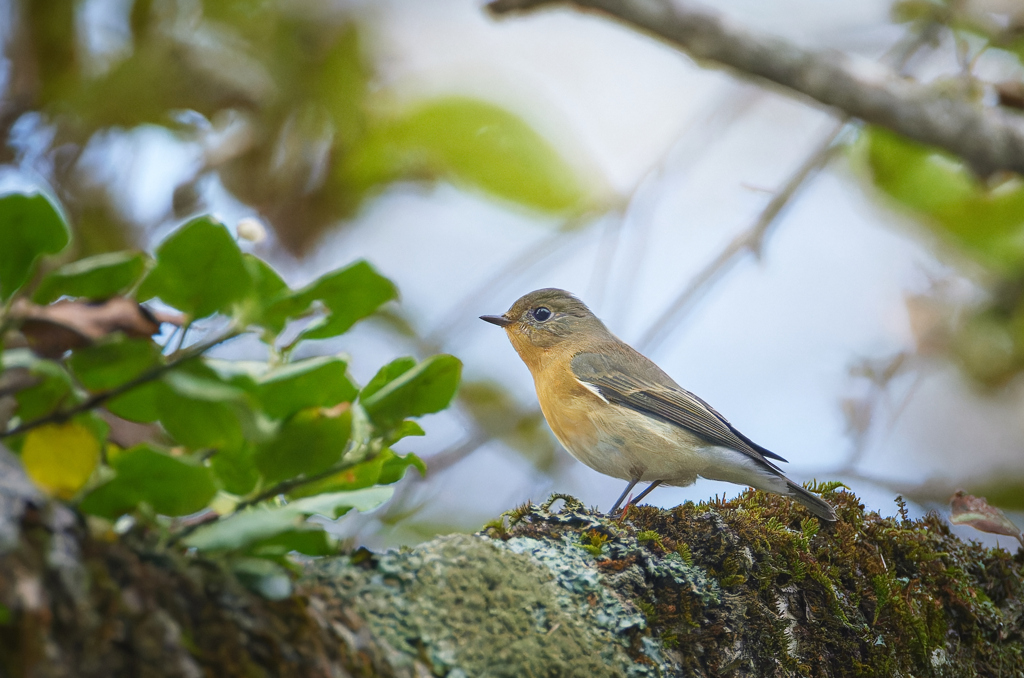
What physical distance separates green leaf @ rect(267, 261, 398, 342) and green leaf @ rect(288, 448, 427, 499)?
10.2 inches

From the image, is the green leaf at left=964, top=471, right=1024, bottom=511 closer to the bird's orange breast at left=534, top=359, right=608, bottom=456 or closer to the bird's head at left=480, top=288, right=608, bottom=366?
the bird's orange breast at left=534, top=359, right=608, bottom=456

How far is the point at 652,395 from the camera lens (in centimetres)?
382

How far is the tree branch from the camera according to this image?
3.24m

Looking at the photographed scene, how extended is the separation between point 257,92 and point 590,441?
8.69 ft

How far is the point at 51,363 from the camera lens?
1.09 meters

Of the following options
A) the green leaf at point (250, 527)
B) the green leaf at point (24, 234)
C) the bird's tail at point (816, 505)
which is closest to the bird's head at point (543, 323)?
the bird's tail at point (816, 505)

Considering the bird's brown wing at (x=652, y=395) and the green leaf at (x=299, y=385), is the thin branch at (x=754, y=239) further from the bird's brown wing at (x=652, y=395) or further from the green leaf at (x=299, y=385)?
the green leaf at (x=299, y=385)

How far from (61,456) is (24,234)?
1.11 feet

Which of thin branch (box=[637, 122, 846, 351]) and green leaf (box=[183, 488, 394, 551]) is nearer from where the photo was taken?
green leaf (box=[183, 488, 394, 551])

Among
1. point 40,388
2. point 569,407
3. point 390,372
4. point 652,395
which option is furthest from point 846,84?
point 40,388

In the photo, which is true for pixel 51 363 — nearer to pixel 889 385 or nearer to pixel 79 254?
pixel 79 254

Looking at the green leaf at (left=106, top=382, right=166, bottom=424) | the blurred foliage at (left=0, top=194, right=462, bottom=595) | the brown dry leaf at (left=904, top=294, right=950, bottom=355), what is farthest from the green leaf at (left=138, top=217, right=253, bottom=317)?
the brown dry leaf at (left=904, top=294, right=950, bottom=355)

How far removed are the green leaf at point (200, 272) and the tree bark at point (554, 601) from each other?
34cm

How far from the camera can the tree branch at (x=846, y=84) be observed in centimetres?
324
